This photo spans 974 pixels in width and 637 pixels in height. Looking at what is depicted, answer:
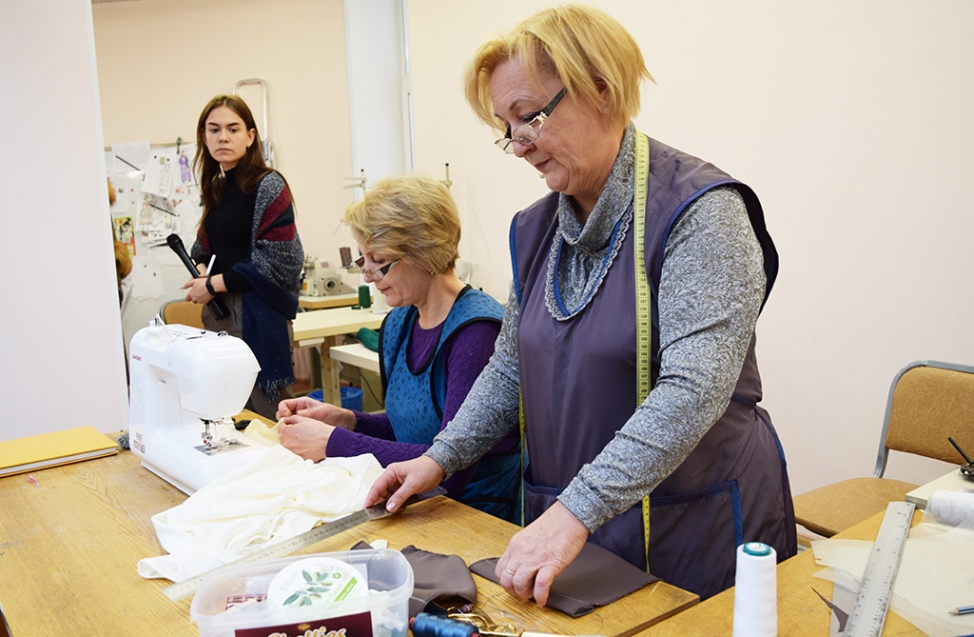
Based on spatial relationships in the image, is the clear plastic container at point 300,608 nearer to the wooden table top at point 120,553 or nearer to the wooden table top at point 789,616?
the wooden table top at point 120,553

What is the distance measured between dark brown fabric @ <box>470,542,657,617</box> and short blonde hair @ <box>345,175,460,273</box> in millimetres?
862

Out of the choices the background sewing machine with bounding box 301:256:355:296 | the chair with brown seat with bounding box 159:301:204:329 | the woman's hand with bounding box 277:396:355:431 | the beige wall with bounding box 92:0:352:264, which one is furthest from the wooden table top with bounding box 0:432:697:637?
the beige wall with bounding box 92:0:352:264

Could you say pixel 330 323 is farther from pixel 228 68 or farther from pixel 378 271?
pixel 228 68

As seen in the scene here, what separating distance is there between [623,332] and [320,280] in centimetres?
434

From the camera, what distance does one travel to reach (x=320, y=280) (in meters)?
5.24

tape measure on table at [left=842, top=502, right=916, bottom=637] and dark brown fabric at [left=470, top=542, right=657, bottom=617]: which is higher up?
tape measure on table at [left=842, top=502, right=916, bottom=637]

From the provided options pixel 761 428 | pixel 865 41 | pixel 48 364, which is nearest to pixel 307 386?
pixel 48 364

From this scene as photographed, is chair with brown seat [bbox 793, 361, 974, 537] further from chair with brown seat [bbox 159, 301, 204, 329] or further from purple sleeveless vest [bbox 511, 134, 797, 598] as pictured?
chair with brown seat [bbox 159, 301, 204, 329]

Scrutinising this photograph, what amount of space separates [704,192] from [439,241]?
0.84 metres

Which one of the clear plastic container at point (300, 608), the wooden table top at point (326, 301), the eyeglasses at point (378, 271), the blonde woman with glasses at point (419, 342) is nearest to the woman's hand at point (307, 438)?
the blonde woman with glasses at point (419, 342)

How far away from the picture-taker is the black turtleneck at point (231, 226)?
2875mm

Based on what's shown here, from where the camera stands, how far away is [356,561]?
38.1 inches

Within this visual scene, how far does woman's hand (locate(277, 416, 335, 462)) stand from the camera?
1.66 m

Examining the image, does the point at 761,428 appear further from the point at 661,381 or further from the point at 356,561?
the point at 356,561
